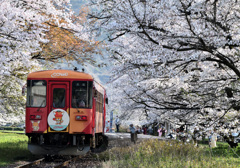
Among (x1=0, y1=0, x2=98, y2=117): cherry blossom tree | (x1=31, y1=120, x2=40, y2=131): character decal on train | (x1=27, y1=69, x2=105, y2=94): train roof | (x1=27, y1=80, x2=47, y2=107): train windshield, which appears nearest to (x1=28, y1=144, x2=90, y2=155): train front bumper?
(x1=31, y1=120, x2=40, y2=131): character decal on train

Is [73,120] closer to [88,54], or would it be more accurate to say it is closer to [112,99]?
[88,54]

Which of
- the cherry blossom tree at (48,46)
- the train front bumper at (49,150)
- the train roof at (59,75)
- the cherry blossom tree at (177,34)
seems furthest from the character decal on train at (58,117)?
the cherry blossom tree at (177,34)

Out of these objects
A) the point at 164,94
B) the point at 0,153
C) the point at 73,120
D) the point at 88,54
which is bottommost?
the point at 0,153

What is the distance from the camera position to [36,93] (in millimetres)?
12102

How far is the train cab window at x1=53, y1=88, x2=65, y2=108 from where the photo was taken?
39.7 ft

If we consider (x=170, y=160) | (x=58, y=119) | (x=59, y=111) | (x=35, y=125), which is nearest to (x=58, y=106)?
(x=59, y=111)

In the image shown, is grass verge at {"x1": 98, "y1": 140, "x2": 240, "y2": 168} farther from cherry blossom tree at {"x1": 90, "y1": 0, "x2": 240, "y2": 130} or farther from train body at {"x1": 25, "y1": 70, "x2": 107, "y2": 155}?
train body at {"x1": 25, "y1": 70, "x2": 107, "y2": 155}

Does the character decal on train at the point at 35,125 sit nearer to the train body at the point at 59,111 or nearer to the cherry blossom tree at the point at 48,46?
the train body at the point at 59,111

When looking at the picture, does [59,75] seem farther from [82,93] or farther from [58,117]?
[58,117]

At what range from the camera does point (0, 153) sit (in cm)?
1379

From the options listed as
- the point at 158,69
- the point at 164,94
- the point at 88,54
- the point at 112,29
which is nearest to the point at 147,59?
the point at 158,69

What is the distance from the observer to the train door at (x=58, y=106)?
12.0 meters

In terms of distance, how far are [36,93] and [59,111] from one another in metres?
0.97

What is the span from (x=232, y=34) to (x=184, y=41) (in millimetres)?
1278
